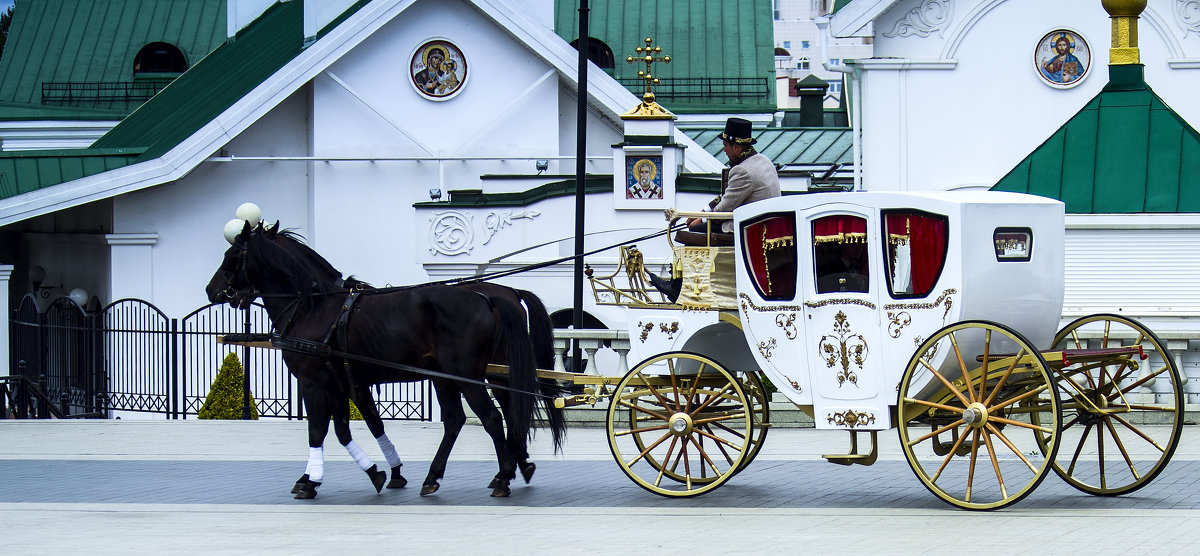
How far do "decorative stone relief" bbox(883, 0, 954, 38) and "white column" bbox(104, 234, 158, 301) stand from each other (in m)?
13.3

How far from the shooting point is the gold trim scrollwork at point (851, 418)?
35.3 feet

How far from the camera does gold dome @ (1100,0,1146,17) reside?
18.1 m

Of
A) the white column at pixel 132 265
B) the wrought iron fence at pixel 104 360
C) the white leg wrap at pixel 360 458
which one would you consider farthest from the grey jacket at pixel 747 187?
the white column at pixel 132 265

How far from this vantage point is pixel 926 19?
76.2 feet

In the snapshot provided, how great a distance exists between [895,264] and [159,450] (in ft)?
26.2

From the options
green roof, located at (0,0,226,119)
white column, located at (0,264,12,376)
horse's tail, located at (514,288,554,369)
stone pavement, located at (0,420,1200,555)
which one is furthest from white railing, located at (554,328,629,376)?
green roof, located at (0,0,226,119)

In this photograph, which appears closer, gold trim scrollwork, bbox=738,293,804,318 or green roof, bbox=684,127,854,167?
gold trim scrollwork, bbox=738,293,804,318

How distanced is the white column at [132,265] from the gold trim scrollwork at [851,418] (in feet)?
65.0

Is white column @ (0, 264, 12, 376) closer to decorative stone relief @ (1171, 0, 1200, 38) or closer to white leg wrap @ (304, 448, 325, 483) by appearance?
white leg wrap @ (304, 448, 325, 483)

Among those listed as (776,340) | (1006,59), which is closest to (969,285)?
(776,340)

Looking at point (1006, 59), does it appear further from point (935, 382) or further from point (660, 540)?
point (660, 540)

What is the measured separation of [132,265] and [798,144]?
12.7 m

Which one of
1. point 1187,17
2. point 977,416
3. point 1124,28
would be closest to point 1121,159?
point 1124,28

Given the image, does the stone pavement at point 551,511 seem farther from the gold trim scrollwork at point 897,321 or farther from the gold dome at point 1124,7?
the gold dome at point 1124,7
